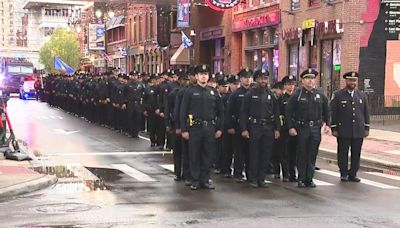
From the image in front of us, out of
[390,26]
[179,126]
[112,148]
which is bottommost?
[112,148]

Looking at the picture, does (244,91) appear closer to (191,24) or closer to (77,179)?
(77,179)

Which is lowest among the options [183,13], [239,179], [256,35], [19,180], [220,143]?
[239,179]

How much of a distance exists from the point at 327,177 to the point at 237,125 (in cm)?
205

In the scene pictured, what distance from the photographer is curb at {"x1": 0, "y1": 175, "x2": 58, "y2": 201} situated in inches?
372

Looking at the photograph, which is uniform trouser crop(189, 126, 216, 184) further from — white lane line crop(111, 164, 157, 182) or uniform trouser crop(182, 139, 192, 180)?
white lane line crop(111, 164, 157, 182)

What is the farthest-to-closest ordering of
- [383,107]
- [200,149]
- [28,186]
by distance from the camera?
[383,107]
[200,149]
[28,186]

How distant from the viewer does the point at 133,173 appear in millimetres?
12000

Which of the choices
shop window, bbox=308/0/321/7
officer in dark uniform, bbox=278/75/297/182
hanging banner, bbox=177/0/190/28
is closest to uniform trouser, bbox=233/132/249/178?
officer in dark uniform, bbox=278/75/297/182

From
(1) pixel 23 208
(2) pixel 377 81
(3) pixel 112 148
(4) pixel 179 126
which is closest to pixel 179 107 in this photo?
(4) pixel 179 126

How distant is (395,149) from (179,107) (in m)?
7.51

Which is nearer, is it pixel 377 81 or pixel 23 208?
pixel 23 208

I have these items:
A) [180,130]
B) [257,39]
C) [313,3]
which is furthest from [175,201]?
[257,39]

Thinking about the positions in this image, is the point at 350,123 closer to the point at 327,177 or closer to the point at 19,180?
the point at 327,177

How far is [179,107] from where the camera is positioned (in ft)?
34.9
